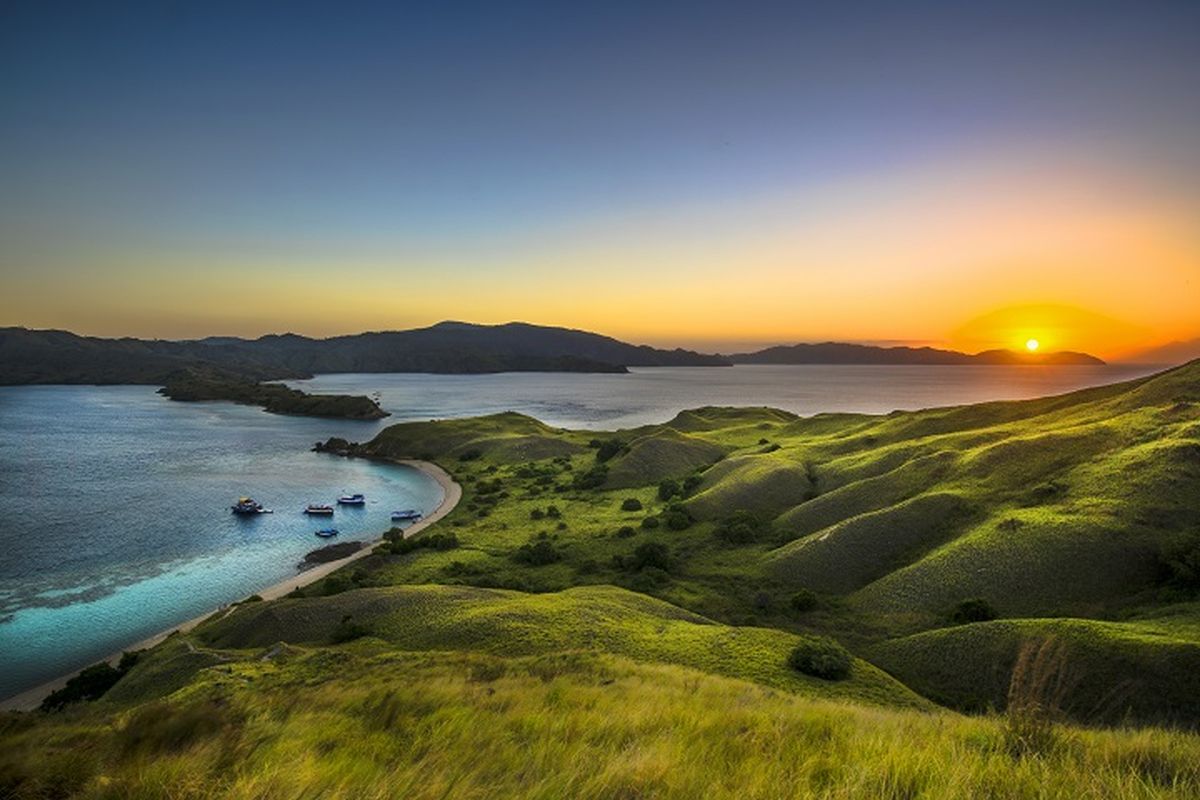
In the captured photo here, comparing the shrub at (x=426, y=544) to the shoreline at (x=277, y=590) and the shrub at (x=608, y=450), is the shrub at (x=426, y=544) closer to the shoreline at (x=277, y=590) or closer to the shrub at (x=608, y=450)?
the shoreline at (x=277, y=590)

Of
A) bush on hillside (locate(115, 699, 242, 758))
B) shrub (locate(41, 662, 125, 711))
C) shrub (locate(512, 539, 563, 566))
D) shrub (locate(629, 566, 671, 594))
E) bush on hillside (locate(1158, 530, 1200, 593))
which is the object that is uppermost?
Result: bush on hillside (locate(115, 699, 242, 758))

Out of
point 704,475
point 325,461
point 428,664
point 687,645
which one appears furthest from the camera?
point 325,461

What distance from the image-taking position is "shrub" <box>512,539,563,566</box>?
2074 inches

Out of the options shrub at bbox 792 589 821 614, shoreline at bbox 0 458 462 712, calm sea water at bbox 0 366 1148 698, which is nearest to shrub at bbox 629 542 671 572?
shrub at bbox 792 589 821 614

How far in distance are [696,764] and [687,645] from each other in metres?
22.3

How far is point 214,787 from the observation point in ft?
16.7

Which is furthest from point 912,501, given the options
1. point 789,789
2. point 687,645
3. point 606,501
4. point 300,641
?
point 789,789

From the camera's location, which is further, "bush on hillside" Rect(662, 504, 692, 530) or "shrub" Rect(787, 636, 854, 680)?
"bush on hillside" Rect(662, 504, 692, 530)

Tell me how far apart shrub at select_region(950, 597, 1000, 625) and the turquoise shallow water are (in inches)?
2230

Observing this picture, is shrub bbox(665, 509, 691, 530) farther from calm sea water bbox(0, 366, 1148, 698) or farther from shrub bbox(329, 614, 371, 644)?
calm sea water bbox(0, 366, 1148, 698)

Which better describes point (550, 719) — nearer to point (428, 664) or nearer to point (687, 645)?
point (428, 664)

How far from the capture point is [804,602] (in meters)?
38.5

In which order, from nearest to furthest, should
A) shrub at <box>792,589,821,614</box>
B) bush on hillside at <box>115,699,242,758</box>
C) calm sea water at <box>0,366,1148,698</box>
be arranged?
1. bush on hillside at <box>115,699,242,758</box>
2. shrub at <box>792,589,821,614</box>
3. calm sea water at <box>0,366,1148,698</box>

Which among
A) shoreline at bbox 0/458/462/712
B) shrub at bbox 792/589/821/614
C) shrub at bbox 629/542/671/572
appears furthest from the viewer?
shrub at bbox 629/542/671/572
